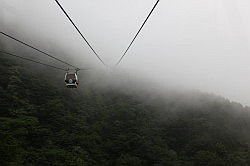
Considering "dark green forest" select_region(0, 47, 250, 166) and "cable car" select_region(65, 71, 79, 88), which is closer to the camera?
"cable car" select_region(65, 71, 79, 88)

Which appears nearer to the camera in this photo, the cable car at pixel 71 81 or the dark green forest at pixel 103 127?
the cable car at pixel 71 81

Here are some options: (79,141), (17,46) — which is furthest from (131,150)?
(17,46)

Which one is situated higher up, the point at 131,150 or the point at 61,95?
the point at 61,95

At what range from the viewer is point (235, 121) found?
4592 inches

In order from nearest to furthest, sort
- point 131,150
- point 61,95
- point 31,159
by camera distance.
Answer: point 31,159, point 131,150, point 61,95

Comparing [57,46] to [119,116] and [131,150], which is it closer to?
[119,116]

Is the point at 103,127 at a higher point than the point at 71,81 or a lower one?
higher

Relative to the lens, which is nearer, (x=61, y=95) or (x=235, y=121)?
(x=61, y=95)

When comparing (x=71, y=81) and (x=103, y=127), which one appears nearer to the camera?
(x=71, y=81)

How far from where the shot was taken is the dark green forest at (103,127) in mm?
67250

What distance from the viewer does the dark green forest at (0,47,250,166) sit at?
67250mm

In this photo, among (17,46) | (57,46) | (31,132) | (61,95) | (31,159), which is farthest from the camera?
(57,46)

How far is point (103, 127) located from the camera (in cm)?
8700

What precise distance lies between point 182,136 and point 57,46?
93.5m
